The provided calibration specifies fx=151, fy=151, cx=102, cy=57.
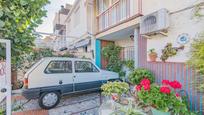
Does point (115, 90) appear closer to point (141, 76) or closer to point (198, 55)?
point (141, 76)

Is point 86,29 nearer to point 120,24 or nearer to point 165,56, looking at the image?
point 120,24

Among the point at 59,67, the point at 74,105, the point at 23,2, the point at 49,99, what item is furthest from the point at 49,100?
the point at 23,2

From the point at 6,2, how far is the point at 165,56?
4.35 meters

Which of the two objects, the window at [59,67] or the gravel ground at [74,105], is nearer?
the gravel ground at [74,105]

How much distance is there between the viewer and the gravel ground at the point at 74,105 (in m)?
5.18

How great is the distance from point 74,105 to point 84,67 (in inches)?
65.8

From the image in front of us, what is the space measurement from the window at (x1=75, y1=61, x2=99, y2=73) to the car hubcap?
1.37 metres

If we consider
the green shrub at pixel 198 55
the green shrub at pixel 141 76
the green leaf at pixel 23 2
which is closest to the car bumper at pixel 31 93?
the green shrub at pixel 141 76

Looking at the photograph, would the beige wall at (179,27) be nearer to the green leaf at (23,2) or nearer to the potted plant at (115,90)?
the potted plant at (115,90)

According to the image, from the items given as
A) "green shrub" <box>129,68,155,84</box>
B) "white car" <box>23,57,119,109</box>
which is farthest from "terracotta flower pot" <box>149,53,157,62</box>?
"white car" <box>23,57,119,109</box>

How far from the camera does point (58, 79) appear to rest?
587 centimetres

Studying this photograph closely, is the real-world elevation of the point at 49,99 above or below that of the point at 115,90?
below

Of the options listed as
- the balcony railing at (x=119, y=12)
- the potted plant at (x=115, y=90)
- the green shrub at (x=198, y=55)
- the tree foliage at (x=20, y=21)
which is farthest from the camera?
the balcony railing at (x=119, y=12)

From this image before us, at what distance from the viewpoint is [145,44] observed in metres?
5.93
